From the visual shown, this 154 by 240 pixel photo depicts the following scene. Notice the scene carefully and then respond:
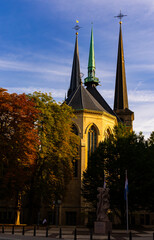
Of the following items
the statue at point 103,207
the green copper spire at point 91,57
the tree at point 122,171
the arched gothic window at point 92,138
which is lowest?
the statue at point 103,207

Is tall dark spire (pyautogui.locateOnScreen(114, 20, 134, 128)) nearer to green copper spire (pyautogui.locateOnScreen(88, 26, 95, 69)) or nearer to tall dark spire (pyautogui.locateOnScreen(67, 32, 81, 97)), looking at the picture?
green copper spire (pyautogui.locateOnScreen(88, 26, 95, 69))

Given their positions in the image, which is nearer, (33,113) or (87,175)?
(33,113)

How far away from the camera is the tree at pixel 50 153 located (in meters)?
31.6

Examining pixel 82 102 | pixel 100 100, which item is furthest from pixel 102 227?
pixel 100 100

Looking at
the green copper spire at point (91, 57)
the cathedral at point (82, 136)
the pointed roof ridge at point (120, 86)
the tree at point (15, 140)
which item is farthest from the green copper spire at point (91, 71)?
the tree at point (15, 140)

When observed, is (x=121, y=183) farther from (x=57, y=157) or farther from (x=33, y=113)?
(x=33, y=113)

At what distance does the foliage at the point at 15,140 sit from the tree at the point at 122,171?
8.75m

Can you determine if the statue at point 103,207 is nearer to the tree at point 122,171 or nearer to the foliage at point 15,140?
the tree at point 122,171

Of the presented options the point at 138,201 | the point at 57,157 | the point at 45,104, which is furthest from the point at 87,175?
the point at 45,104

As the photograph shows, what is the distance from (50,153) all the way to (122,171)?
26.9 feet

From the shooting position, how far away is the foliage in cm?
2753

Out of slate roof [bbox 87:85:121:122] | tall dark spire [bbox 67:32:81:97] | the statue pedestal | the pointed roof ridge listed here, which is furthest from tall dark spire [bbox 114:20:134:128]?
the statue pedestal

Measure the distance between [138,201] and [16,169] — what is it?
13.2 m

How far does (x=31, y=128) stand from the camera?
29.1 metres
